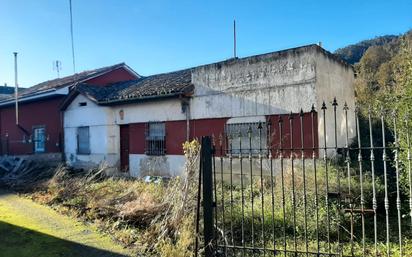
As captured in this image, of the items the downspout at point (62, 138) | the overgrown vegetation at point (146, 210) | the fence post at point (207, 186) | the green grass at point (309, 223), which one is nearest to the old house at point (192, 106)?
the downspout at point (62, 138)

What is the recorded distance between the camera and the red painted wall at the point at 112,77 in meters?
22.1

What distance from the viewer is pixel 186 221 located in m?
6.21

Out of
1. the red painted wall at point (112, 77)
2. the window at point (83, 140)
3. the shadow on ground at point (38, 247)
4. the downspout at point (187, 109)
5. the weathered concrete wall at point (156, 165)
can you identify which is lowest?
the shadow on ground at point (38, 247)

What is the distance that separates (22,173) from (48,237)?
10.5 m

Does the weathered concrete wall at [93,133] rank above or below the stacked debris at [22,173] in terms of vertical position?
above

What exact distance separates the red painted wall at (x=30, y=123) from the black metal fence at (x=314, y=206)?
13.5 meters

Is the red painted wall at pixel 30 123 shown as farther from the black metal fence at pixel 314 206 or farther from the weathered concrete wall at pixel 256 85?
the black metal fence at pixel 314 206

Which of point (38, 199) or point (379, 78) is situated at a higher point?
point (379, 78)

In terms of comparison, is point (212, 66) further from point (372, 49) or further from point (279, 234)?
point (372, 49)

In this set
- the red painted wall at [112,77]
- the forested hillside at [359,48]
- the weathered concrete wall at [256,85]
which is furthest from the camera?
the forested hillside at [359,48]

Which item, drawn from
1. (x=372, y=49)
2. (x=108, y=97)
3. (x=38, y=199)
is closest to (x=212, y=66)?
(x=108, y=97)

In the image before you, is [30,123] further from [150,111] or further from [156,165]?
[156,165]

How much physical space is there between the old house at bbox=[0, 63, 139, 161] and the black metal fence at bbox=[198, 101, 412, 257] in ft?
43.8

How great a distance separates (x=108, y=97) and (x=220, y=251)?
12.8m
